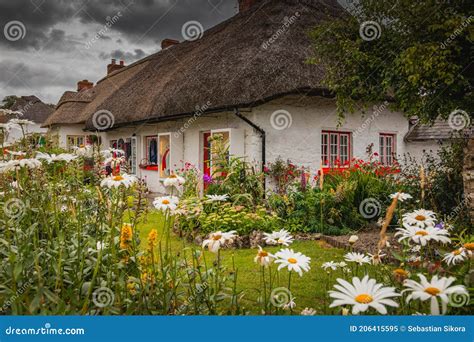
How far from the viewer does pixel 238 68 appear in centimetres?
899

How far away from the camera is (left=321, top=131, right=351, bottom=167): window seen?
9859 mm

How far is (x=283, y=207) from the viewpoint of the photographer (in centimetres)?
648

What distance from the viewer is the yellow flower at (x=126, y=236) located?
91.6 inches

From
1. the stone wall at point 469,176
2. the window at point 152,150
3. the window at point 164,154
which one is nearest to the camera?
the stone wall at point 469,176

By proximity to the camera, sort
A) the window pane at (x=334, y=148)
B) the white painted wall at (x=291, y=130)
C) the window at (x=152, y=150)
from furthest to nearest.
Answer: the window at (x=152, y=150), the window pane at (x=334, y=148), the white painted wall at (x=291, y=130)

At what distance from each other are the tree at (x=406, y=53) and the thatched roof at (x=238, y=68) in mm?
1978

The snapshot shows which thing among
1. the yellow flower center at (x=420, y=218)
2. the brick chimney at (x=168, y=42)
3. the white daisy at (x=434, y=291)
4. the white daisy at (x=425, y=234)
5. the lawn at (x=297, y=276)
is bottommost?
the lawn at (x=297, y=276)

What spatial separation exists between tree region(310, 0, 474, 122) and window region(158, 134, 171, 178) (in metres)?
6.57

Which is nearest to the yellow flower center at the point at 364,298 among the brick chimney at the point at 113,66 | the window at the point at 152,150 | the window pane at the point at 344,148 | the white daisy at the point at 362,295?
the white daisy at the point at 362,295

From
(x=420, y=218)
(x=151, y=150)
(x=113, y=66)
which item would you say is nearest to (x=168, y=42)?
(x=113, y=66)

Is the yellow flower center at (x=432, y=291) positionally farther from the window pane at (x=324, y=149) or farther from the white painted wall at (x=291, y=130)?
the window pane at (x=324, y=149)

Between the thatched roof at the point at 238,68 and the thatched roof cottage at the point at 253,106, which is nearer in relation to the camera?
the thatched roof at the point at 238,68

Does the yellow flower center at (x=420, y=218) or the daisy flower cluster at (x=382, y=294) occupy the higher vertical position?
the yellow flower center at (x=420, y=218)

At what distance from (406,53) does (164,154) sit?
330 inches
